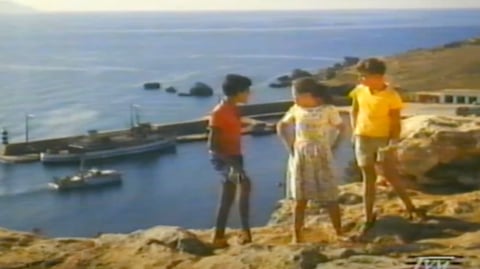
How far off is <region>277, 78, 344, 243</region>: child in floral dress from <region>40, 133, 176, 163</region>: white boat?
32273 millimetres

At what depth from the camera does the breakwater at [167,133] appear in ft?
123

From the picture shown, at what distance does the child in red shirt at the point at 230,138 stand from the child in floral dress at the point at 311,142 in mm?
235

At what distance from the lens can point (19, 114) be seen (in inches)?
1881

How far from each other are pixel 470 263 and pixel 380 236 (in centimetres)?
96

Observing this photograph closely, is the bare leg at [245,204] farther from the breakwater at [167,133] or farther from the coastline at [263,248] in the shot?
the breakwater at [167,133]

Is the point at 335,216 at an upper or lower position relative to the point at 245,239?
upper

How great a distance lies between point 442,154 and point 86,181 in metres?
25.2

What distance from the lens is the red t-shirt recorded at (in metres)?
4.72

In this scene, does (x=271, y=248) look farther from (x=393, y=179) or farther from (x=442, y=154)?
(x=442, y=154)

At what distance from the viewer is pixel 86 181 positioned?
31.6 meters

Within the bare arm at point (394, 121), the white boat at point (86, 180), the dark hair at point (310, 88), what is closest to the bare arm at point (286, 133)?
the dark hair at point (310, 88)

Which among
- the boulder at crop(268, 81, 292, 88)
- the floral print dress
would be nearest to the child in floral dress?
the floral print dress

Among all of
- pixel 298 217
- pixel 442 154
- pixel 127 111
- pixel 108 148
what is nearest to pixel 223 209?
pixel 298 217

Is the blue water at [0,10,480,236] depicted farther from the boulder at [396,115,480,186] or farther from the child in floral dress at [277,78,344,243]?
the child in floral dress at [277,78,344,243]
